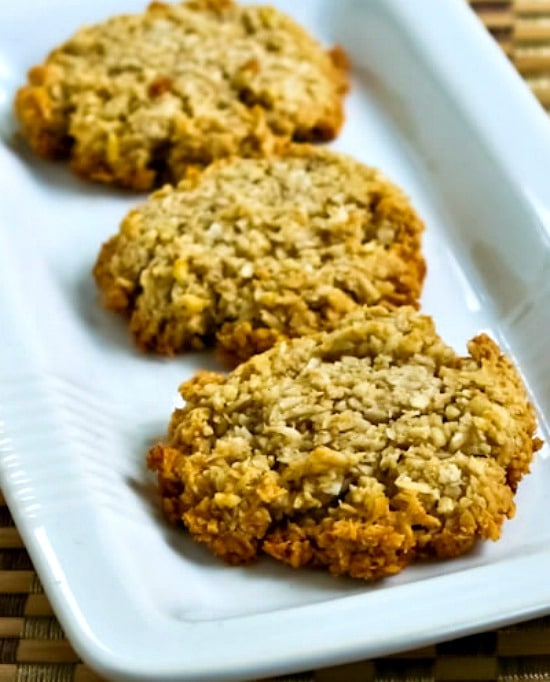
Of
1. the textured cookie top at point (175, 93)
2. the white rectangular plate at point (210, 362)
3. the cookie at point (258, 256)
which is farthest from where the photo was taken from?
the textured cookie top at point (175, 93)

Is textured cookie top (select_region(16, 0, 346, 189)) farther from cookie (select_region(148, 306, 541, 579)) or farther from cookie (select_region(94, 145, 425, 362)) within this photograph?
cookie (select_region(148, 306, 541, 579))

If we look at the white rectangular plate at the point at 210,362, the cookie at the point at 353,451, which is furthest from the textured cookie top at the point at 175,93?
the cookie at the point at 353,451

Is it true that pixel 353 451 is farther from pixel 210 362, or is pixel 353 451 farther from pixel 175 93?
pixel 175 93

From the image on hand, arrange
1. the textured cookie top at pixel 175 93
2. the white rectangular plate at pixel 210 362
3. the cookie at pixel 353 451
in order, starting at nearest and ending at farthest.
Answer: the white rectangular plate at pixel 210 362 → the cookie at pixel 353 451 → the textured cookie top at pixel 175 93

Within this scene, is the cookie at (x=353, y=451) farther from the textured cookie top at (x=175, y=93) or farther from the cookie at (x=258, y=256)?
the textured cookie top at (x=175, y=93)

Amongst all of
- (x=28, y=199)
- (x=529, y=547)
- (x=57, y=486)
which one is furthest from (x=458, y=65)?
(x=57, y=486)

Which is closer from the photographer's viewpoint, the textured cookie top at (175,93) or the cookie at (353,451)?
the cookie at (353,451)

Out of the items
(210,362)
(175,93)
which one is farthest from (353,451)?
(175,93)

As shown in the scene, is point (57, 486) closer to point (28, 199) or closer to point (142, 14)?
point (28, 199)
